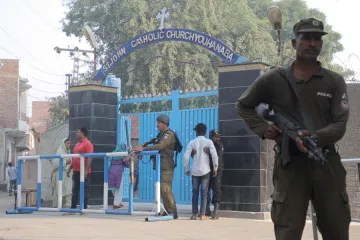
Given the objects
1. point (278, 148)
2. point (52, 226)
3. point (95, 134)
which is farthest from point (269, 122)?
point (95, 134)

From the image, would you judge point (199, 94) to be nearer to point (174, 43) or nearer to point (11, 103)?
point (174, 43)

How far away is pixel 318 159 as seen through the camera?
363 cm

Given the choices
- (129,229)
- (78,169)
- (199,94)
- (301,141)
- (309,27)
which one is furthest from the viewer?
(199,94)

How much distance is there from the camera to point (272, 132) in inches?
159

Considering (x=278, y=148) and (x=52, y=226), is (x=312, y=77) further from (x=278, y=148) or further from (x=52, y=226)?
(x=52, y=226)

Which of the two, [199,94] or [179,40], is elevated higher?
[179,40]

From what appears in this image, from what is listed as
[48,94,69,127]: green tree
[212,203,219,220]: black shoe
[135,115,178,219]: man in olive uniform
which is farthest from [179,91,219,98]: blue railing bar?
[48,94,69,127]: green tree

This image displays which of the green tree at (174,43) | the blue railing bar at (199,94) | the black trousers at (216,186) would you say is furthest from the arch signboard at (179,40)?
the green tree at (174,43)

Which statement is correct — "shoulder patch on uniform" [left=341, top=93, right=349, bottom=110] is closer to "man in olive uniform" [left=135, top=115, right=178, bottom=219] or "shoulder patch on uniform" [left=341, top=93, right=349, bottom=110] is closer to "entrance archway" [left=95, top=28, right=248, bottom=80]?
"man in olive uniform" [left=135, top=115, right=178, bottom=219]

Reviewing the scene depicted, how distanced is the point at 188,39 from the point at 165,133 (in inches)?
114

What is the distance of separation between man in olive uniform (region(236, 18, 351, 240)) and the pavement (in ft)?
12.5

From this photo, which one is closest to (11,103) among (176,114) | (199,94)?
(176,114)

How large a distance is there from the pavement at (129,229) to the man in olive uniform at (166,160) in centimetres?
33

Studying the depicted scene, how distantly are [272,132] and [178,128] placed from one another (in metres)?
8.36
